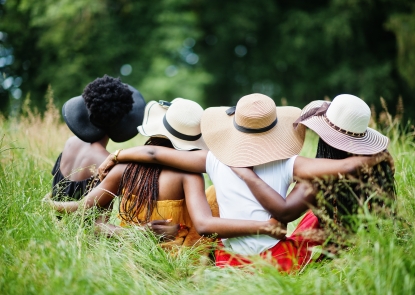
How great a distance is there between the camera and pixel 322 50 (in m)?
13.6

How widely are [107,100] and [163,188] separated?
2.94 ft

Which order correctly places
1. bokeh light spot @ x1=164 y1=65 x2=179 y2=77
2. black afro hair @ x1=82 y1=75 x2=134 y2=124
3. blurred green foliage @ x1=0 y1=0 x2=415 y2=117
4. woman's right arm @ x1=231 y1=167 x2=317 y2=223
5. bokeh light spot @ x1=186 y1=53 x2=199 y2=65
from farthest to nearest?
bokeh light spot @ x1=186 y1=53 x2=199 y2=65 < bokeh light spot @ x1=164 y1=65 x2=179 y2=77 < blurred green foliage @ x1=0 y1=0 x2=415 y2=117 < black afro hair @ x1=82 y1=75 x2=134 y2=124 < woman's right arm @ x1=231 y1=167 x2=317 y2=223

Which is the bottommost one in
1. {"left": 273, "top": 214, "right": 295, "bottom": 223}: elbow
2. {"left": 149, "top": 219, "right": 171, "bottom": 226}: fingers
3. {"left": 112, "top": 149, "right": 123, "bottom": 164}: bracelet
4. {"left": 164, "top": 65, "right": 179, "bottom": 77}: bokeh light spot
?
{"left": 149, "top": 219, "right": 171, "bottom": 226}: fingers

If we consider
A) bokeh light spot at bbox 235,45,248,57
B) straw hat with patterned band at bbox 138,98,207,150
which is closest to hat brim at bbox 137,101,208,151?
straw hat with patterned band at bbox 138,98,207,150

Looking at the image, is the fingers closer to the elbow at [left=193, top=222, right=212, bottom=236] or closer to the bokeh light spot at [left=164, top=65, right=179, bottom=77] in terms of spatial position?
the elbow at [left=193, top=222, right=212, bottom=236]

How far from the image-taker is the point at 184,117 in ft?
8.75

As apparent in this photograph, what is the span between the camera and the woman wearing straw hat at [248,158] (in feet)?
7.96

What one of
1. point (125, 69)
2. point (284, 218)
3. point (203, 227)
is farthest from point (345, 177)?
point (125, 69)

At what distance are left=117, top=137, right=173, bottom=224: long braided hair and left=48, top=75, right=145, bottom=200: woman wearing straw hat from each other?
44cm

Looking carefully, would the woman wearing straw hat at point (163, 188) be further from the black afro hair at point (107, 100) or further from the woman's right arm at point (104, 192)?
the black afro hair at point (107, 100)

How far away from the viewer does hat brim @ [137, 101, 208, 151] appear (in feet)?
8.68

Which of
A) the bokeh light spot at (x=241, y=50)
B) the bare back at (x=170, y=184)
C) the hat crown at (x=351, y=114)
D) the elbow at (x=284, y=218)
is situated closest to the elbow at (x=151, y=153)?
the bare back at (x=170, y=184)

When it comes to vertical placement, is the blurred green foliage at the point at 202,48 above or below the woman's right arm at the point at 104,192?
above

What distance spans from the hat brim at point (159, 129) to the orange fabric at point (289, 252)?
0.65 m
